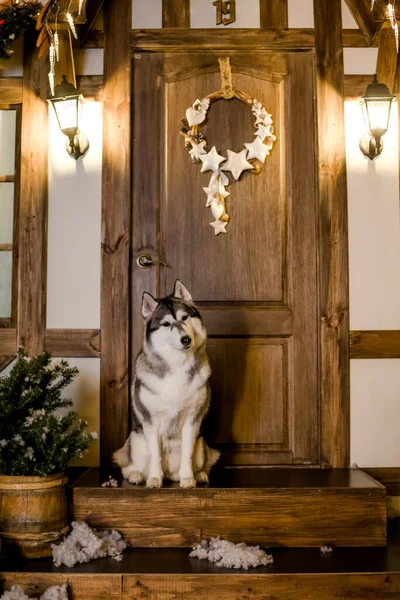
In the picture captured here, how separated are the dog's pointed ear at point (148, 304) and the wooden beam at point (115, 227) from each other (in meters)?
0.63

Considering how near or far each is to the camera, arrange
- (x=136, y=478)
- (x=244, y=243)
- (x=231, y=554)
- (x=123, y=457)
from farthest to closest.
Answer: (x=244, y=243) → (x=123, y=457) → (x=136, y=478) → (x=231, y=554)

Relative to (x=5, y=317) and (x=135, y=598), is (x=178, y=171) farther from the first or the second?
(x=135, y=598)

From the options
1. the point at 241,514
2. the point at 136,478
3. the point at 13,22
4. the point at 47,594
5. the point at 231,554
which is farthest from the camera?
the point at 13,22

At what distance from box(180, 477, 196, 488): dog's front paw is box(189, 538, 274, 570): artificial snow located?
0.80 ft

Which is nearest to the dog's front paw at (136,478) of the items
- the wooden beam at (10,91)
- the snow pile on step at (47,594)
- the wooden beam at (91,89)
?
the snow pile on step at (47,594)

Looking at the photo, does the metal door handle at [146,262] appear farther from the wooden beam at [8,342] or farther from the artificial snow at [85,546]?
the artificial snow at [85,546]

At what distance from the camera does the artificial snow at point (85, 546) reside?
8.55 feet

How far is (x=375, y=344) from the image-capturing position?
3629 millimetres

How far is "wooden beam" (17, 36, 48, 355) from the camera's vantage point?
12.0 feet

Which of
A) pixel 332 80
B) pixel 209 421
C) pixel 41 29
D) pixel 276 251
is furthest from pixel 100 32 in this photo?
pixel 209 421

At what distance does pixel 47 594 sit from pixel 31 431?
65cm

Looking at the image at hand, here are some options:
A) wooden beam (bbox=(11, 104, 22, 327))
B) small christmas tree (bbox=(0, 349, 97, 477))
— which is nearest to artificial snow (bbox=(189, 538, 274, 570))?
small christmas tree (bbox=(0, 349, 97, 477))

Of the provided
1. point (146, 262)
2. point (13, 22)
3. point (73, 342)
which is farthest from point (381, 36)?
point (73, 342)

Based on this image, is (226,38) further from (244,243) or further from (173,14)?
(244,243)
